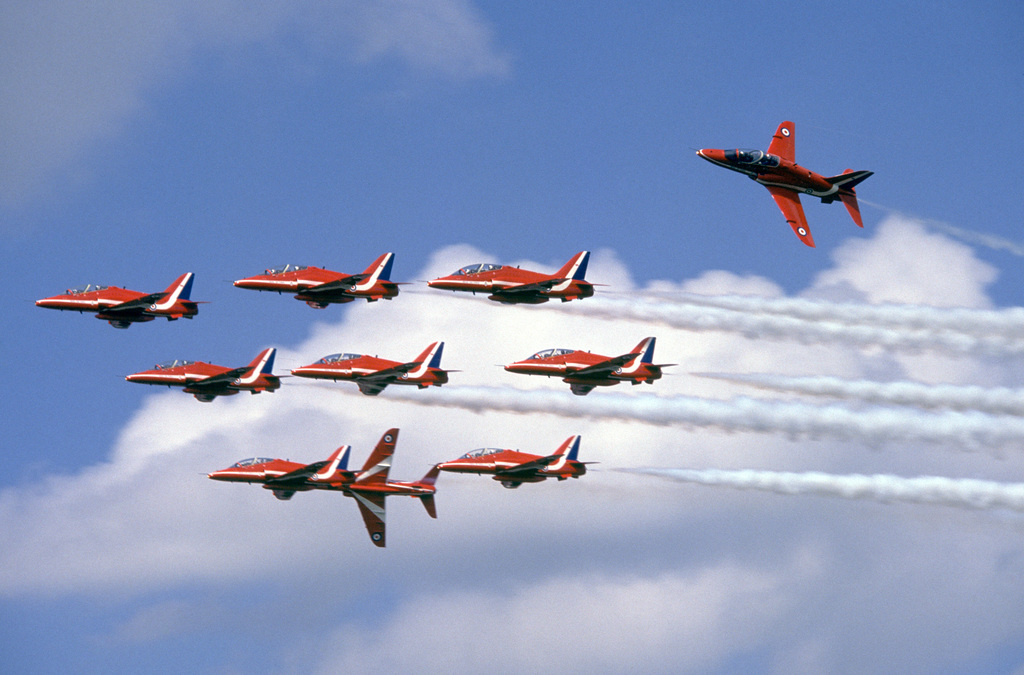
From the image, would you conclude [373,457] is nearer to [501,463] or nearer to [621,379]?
[501,463]

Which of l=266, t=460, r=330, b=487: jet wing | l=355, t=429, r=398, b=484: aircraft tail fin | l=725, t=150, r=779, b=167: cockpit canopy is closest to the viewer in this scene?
l=266, t=460, r=330, b=487: jet wing

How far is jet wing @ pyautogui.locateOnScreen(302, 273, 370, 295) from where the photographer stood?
7975cm

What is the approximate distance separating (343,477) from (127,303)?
17.6 m

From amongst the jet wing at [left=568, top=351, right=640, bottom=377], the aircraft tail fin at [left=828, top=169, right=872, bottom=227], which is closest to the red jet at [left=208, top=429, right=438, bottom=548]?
the jet wing at [left=568, top=351, right=640, bottom=377]

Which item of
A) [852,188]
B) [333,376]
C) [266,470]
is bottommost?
[266,470]

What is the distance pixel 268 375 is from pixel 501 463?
52.4 ft

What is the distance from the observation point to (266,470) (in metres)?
81.9

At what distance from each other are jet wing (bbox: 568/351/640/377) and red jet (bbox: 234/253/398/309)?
40.3 feet

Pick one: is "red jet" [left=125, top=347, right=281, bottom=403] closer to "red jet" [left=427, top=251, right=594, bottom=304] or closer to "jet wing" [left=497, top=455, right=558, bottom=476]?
"red jet" [left=427, top=251, right=594, bottom=304]

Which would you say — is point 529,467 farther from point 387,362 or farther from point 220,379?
point 220,379

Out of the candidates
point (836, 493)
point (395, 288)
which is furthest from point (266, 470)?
point (836, 493)

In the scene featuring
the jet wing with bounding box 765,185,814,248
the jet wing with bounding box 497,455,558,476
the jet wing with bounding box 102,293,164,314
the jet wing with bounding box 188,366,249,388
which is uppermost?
A: the jet wing with bounding box 765,185,814,248

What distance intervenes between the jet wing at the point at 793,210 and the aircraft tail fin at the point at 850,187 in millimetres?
2583

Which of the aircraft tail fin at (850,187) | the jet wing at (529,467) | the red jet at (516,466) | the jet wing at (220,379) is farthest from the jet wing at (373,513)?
the aircraft tail fin at (850,187)
